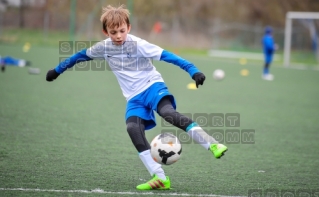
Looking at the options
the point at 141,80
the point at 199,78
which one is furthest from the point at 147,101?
the point at 199,78

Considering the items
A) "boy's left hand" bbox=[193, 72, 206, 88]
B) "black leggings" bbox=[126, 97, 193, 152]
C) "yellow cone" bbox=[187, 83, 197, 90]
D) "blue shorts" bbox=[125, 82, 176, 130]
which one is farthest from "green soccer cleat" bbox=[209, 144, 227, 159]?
"yellow cone" bbox=[187, 83, 197, 90]

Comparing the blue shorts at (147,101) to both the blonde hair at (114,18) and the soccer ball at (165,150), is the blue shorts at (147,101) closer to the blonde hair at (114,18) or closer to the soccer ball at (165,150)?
the soccer ball at (165,150)

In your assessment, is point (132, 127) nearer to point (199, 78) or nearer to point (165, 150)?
point (165, 150)

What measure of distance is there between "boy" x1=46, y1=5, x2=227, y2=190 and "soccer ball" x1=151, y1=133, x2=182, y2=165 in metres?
0.06

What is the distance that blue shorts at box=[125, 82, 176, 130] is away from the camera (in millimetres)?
4867

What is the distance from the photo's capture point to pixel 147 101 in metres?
4.91

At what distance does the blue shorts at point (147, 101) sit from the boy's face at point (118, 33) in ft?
1.71

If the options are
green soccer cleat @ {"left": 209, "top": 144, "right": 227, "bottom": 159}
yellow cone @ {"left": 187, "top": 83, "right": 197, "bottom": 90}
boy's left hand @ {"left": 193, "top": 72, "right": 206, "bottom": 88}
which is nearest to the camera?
green soccer cleat @ {"left": 209, "top": 144, "right": 227, "bottom": 159}

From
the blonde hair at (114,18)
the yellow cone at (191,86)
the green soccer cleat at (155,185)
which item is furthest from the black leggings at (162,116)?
the yellow cone at (191,86)

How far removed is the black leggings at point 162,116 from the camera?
4.72m

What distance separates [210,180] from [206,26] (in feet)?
106

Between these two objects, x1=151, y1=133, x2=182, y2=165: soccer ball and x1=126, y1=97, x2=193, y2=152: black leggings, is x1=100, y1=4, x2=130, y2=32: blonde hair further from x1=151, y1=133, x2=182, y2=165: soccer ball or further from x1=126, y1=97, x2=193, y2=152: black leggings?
x1=151, y1=133, x2=182, y2=165: soccer ball

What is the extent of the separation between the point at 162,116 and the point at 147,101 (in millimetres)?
236

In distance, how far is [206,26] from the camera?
121 ft
